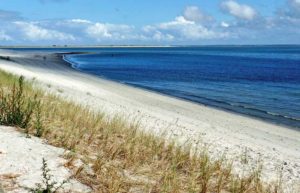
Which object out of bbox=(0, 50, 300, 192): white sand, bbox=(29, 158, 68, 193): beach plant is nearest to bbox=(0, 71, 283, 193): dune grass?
bbox=(29, 158, 68, 193): beach plant

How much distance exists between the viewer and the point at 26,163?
6949 millimetres

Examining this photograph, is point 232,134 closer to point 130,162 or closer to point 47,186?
point 130,162

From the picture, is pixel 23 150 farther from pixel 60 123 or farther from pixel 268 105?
pixel 268 105

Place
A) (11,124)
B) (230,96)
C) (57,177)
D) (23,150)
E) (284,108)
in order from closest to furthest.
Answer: (57,177), (23,150), (11,124), (284,108), (230,96)

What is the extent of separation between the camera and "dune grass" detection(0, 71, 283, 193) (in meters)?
6.78

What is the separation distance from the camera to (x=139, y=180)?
708 cm

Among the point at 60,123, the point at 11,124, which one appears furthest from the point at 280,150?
the point at 11,124

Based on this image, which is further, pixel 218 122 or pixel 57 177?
pixel 218 122

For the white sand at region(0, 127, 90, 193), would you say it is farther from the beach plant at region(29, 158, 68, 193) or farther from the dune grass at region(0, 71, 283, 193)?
the dune grass at region(0, 71, 283, 193)

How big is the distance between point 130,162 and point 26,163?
5.88 feet

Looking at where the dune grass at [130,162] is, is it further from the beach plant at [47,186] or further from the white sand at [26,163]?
the beach plant at [47,186]

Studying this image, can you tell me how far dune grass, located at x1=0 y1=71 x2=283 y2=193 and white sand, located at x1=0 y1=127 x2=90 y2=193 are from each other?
218 millimetres

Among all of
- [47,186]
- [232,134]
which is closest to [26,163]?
[47,186]

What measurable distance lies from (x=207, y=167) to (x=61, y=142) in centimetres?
268
